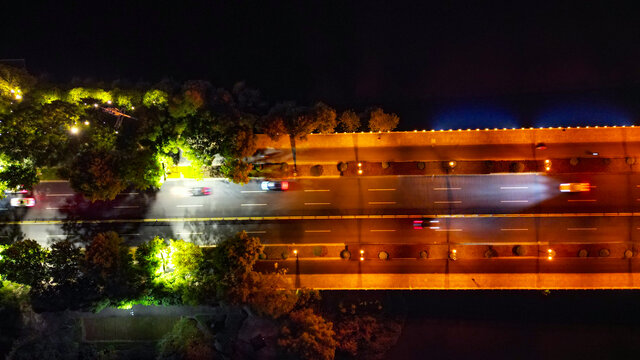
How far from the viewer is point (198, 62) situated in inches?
1827

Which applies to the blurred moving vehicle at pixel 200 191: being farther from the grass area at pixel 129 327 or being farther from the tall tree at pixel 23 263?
the tall tree at pixel 23 263

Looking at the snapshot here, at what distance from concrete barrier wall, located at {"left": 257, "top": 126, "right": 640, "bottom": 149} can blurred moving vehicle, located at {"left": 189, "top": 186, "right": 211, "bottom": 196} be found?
25.9ft

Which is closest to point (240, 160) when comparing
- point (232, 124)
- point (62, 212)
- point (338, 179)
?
point (232, 124)

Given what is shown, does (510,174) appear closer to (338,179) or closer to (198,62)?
(338,179)

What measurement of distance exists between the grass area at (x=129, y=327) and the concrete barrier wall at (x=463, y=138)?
77.9 ft

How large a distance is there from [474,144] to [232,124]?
27.2m

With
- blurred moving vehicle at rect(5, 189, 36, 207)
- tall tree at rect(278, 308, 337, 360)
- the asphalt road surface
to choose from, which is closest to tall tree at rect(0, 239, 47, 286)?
the asphalt road surface

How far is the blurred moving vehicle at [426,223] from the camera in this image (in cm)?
4441

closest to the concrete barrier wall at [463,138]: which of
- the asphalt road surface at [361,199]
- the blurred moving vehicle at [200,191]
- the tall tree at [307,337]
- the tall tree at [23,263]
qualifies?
the asphalt road surface at [361,199]

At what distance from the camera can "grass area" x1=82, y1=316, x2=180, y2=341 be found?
45.4m

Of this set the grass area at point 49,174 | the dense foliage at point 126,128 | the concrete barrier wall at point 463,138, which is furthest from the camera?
the grass area at point 49,174

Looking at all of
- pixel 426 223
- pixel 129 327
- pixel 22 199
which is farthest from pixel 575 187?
pixel 22 199

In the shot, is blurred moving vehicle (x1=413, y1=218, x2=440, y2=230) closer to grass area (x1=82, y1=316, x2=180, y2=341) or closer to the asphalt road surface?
the asphalt road surface

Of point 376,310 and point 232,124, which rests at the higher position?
point 232,124
